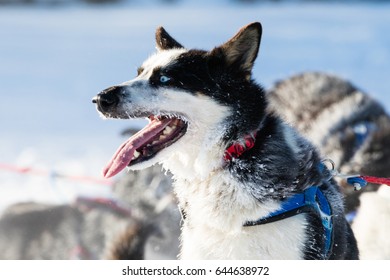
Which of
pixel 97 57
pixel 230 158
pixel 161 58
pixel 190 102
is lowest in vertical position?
pixel 97 57

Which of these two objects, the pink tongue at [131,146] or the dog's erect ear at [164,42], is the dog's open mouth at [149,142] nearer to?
the pink tongue at [131,146]

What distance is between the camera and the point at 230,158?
2.54 metres

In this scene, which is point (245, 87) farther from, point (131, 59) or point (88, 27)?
point (88, 27)

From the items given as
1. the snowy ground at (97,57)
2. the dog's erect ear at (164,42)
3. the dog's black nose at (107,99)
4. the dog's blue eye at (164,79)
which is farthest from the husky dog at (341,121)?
the dog's black nose at (107,99)

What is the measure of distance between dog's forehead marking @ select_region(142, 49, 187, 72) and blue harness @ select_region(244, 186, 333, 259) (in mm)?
693

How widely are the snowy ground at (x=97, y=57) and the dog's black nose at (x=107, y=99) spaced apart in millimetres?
2957

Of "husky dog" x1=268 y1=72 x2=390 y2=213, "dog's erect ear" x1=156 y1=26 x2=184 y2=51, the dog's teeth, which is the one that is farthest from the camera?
"husky dog" x1=268 y1=72 x2=390 y2=213

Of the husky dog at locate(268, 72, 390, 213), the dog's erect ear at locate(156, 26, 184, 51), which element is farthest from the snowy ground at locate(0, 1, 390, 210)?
the dog's erect ear at locate(156, 26, 184, 51)

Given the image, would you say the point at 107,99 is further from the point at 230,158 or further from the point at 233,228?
the point at 233,228

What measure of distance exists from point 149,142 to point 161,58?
363 mm

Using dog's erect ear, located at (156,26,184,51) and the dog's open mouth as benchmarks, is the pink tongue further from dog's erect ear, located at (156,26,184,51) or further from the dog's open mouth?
dog's erect ear, located at (156,26,184,51)

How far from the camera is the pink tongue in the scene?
2.55 m

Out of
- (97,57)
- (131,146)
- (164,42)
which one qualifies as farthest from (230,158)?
(97,57)
